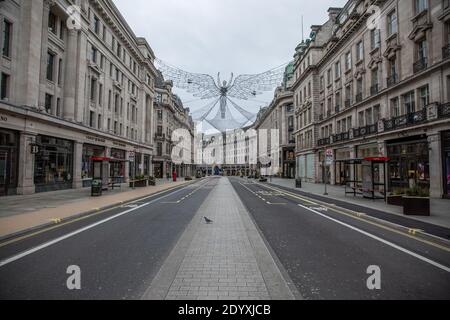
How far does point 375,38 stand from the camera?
26.5 metres

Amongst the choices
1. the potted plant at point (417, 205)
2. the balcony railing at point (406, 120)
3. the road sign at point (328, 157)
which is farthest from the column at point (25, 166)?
the balcony railing at point (406, 120)

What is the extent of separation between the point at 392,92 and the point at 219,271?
25.3 m

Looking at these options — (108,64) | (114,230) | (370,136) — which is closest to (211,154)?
(108,64)

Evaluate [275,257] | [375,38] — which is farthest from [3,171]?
[375,38]

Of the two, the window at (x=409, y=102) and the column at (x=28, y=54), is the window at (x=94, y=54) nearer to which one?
the column at (x=28, y=54)

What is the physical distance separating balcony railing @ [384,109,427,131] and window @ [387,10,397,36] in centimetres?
788

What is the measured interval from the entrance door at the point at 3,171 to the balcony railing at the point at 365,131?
30325 millimetres

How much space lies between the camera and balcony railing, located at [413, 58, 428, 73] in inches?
770

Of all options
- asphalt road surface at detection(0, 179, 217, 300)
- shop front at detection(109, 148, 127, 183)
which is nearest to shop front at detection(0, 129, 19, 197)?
asphalt road surface at detection(0, 179, 217, 300)

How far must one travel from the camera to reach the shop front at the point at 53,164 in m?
20.1

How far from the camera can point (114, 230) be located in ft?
27.2

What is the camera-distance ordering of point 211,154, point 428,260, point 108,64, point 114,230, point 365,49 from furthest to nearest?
point 211,154 < point 108,64 < point 365,49 < point 114,230 < point 428,260

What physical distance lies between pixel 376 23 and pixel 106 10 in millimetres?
29584
